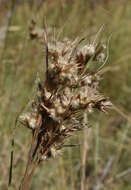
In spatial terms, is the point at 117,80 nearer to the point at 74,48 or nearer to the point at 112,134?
the point at 112,134

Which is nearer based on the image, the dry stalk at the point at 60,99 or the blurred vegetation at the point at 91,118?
the dry stalk at the point at 60,99

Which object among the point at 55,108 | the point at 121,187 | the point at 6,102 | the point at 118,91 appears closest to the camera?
the point at 55,108

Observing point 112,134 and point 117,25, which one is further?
point 117,25

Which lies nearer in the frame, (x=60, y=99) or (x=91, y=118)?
(x=60, y=99)

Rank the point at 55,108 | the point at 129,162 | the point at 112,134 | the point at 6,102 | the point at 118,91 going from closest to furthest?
the point at 55,108
the point at 6,102
the point at 129,162
the point at 112,134
the point at 118,91

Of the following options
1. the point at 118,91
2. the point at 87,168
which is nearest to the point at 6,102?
the point at 87,168

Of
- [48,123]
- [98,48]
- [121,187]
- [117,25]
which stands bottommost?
[121,187]

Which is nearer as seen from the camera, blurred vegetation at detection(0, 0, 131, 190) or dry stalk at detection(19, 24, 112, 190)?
dry stalk at detection(19, 24, 112, 190)

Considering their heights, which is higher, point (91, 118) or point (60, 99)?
point (60, 99)
